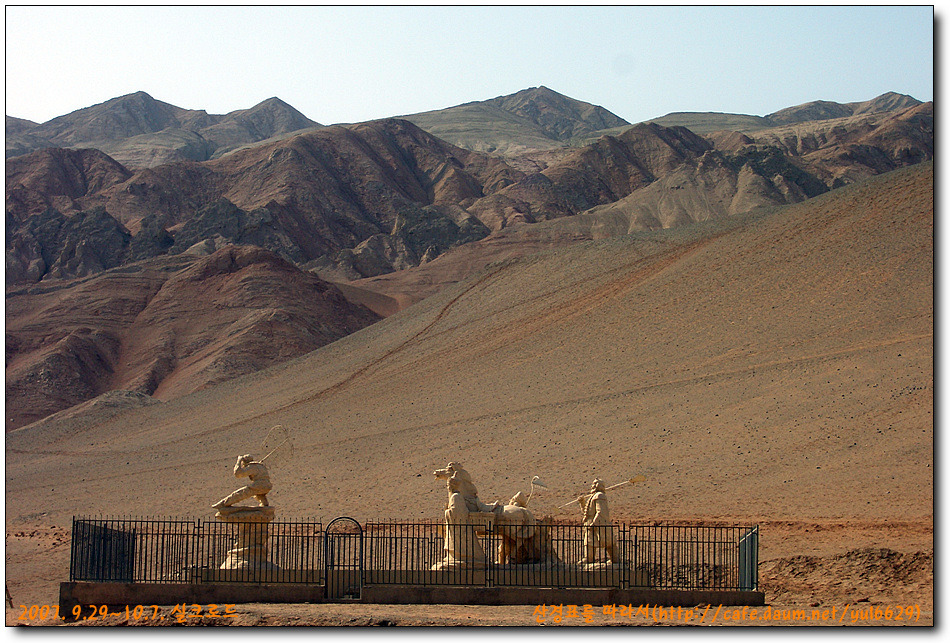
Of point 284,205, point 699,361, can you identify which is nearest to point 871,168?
point 284,205

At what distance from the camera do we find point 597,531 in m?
19.8

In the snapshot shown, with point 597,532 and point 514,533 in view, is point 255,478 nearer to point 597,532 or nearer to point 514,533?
point 514,533

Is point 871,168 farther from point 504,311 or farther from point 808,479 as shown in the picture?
point 808,479

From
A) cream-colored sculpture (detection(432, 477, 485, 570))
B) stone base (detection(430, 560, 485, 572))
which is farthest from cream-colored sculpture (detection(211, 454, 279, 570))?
cream-colored sculpture (detection(432, 477, 485, 570))

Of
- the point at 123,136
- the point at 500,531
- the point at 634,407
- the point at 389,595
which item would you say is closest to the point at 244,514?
the point at 389,595

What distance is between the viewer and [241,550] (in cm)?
1959

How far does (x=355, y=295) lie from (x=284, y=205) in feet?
104

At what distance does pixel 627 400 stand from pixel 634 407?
96 cm

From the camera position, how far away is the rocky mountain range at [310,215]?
247 feet

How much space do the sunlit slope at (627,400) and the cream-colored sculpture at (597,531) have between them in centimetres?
947

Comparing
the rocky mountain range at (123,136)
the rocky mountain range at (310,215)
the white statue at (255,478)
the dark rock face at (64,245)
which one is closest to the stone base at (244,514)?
the white statue at (255,478)

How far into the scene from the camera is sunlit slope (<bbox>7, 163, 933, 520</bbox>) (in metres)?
32.5

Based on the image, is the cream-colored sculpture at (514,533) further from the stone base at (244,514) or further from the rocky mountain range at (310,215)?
the rocky mountain range at (310,215)

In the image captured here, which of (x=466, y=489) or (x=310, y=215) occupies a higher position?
(x=310, y=215)
